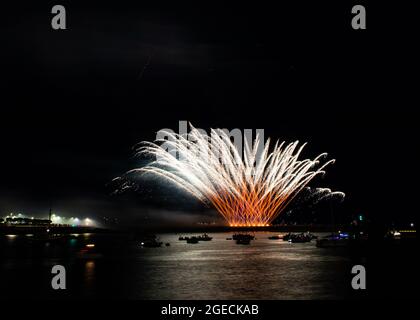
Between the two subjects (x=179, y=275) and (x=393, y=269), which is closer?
(x=179, y=275)

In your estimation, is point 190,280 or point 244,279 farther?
point 244,279

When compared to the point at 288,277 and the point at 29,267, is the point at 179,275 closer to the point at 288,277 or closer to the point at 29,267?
the point at 288,277

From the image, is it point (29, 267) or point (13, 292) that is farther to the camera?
point (29, 267)

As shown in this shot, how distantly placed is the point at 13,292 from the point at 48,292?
3.95 metres

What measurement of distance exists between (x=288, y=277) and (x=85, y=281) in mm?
25337

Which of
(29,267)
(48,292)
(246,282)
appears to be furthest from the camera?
(29,267)
